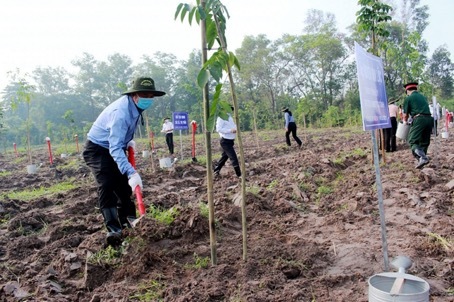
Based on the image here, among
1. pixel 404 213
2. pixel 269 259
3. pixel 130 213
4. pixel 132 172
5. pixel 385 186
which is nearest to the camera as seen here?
pixel 269 259

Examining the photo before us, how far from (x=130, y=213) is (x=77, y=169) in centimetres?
831

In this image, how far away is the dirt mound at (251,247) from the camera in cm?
291

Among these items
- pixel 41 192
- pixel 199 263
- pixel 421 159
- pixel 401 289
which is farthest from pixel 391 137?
pixel 41 192

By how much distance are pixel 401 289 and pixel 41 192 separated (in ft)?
27.2

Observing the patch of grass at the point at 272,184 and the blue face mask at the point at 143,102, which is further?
the patch of grass at the point at 272,184

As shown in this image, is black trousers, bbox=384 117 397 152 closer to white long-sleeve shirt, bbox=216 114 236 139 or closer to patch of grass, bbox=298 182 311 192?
patch of grass, bbox=298 182 311 192

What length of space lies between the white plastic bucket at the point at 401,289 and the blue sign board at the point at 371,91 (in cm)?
97

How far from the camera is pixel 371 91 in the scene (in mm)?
2754

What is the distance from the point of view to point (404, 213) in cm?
463

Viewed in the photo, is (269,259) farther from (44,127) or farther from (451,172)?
(44,127)

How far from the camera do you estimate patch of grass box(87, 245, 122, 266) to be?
341 centimetres

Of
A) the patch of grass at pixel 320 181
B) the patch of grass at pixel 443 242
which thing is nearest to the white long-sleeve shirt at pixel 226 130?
the patch of grass at pixel 320 181

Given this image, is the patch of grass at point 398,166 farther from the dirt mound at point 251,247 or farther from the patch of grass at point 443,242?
the patch of grass at point 443,242

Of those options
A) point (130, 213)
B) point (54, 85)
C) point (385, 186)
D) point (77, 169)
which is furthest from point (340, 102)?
point (54, 85)
